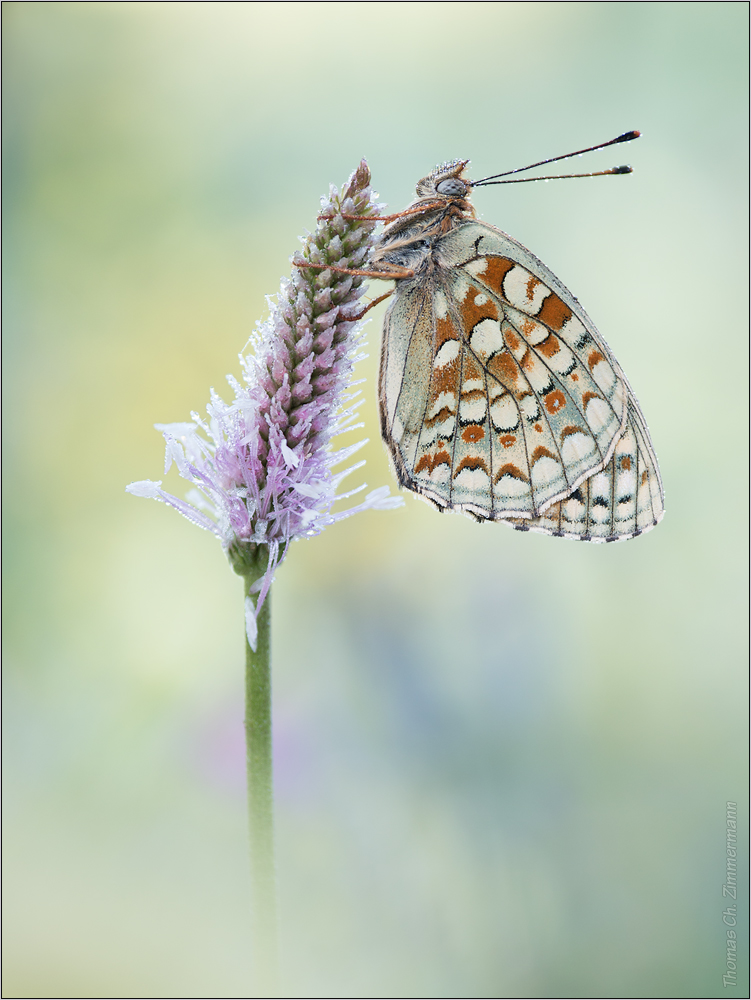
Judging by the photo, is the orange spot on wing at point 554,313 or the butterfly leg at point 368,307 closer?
the butterfly leg at point 368,307

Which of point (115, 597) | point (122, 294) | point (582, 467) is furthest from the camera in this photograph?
point (122, 294)

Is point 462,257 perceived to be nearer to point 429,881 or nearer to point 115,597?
point 429,881

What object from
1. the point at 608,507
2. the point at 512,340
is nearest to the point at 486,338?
the point at 512,340

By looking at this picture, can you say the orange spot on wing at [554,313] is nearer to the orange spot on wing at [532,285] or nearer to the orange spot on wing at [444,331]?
the orange spot on wing at [532,285]

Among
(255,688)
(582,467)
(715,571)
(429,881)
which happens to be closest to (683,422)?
(715,571)

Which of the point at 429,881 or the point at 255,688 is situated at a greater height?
the point at 255,688

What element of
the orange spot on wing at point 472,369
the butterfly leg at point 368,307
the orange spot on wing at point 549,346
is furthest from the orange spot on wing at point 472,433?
the butterfly leg at point 368,307
